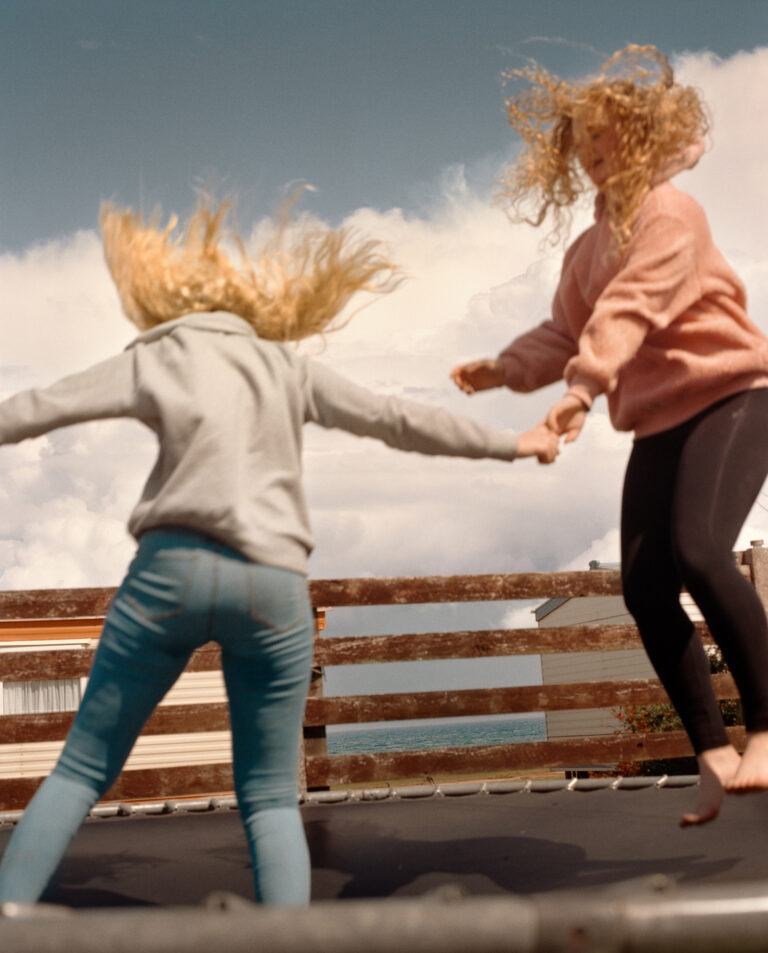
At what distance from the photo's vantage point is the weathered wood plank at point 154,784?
3.99 m

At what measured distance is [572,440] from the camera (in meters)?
1.72

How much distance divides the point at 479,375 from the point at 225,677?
2.99 feet

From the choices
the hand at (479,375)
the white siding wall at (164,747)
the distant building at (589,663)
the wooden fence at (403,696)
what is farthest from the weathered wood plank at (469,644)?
the distant building at (589,663)

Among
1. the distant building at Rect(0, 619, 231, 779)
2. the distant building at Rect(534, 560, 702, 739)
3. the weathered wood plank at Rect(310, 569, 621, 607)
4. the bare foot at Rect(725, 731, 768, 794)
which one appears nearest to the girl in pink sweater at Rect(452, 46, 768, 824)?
the bare foot at Rect(725, 731, 768, 794)

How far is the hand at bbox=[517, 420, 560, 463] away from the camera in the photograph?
1620mm

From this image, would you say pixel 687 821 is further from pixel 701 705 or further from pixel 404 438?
pixel 404 438

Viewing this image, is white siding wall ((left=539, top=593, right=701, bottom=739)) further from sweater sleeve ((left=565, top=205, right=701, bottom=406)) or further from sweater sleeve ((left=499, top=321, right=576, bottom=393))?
sweater sleeve ((left=565, top=205, right=701, bottom=406))

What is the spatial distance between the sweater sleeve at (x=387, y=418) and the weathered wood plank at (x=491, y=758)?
2828mm

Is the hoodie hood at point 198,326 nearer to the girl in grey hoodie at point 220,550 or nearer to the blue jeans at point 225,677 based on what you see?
the girl in grey hoodie at point 220,550

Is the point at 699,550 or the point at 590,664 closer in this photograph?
the point at 699,550

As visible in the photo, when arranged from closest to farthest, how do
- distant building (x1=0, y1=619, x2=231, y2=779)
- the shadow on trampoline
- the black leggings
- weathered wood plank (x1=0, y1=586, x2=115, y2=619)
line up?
the black leggings
the shadow on trampoline
weathered wood plank (x1=0, y1=586, x2=115, y2=619)
distant building (x1=0, y1=619, x2=231, y2=779)

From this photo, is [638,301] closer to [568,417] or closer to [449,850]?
[568,417]

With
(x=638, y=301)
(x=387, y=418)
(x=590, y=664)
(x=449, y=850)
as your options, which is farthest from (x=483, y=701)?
(x=590, y=664)

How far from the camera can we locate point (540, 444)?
1.64m
